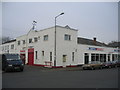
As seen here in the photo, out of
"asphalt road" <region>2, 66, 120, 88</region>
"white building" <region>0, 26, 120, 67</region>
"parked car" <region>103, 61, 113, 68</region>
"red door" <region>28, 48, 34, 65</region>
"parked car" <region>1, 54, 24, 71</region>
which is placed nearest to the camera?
"asphalt road" <region>2, 66, 120, 88</region>

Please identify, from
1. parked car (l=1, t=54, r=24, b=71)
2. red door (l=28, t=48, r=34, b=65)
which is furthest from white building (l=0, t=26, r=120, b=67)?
parked car (l=1, t=54, r=24, b=71)

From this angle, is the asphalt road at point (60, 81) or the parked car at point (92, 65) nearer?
the asphalt road at point (60, 81)

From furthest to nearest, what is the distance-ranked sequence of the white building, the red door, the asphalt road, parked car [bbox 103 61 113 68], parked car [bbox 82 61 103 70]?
the red door
parked car [bbox 103 61 113 68]
the white building
parked car [bbox 82 61 103 70]
the asphalt road

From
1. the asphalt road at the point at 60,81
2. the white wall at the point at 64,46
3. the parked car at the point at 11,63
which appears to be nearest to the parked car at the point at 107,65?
the white wall at the point at 64,46

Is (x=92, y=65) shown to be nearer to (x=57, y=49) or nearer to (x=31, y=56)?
(x=57, y=49)

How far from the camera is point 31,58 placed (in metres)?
30.7

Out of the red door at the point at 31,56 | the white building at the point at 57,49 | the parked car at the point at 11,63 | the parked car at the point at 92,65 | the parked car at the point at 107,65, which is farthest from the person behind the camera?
the red door at the point at 31,56

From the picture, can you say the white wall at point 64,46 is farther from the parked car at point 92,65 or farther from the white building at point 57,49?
the parked car at point 92,65

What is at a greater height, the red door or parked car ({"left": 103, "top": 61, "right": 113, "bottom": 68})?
the red door

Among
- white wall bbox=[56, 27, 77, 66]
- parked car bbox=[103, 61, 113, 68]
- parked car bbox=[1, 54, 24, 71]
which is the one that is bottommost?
parked car bbox=[103, 61, 113, 68]

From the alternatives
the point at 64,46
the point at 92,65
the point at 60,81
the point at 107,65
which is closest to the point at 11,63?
the point at 60,81

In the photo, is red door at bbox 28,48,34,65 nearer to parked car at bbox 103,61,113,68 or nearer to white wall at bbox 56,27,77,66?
white wall at bbox 56,27,77,66

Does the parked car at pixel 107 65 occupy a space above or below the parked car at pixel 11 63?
below

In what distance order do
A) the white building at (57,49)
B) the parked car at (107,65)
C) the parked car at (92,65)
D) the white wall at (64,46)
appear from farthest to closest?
1. the parked car at (107,65)
2. the white building at (57,49)
3. the white wall at (64,46)
4. the parked car at (92,65)
